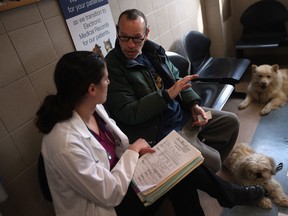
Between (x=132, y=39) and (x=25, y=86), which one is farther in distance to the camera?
(x=132, y=39)

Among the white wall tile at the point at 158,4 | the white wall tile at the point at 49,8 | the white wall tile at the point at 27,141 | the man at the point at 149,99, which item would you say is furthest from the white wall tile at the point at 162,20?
the white wall tile at the point at 27,141

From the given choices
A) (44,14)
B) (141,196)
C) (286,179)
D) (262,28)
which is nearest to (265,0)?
(262,28)

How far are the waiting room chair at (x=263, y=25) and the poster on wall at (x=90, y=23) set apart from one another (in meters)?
1.92

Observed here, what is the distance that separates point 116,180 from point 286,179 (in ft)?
4.40

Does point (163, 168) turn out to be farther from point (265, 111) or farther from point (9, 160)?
point (265, 111)

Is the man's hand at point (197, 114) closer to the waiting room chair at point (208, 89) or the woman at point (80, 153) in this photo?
the waiting room chair at point (208, 89)

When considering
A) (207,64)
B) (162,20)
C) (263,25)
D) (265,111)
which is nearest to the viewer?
(162,20)

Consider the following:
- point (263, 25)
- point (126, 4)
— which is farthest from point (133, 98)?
point (263, 25)

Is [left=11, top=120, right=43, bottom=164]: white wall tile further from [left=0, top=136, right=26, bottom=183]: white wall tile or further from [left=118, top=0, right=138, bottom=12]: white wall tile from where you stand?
[left=118, top=0, right=138, bottom=12]: white wall tile

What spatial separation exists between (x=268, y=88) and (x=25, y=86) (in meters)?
2.39

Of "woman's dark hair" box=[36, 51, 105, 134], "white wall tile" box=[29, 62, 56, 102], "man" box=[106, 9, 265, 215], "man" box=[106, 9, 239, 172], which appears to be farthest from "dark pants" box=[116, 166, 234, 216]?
"white wall tile" box=[29, 62, 56, 102]

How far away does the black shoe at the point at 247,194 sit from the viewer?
152 cm

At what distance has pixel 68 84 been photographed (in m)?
1.04

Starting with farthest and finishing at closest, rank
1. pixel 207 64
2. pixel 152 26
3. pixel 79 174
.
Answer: pixel 207 64 → pixel 152 26 → pixel 79 174
